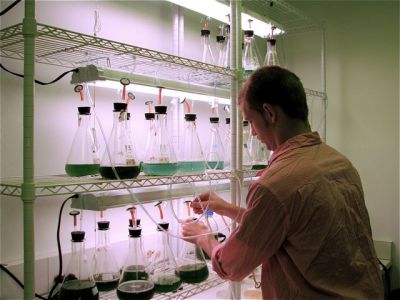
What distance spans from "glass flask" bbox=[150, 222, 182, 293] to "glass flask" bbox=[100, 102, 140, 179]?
0.30 m

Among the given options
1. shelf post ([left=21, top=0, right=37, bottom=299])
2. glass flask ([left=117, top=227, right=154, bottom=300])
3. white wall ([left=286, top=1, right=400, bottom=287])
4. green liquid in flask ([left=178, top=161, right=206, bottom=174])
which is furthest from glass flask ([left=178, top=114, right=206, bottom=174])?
white wall ([left=286, top=1, right=400, bottom=287])

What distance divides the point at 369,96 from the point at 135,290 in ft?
7.46

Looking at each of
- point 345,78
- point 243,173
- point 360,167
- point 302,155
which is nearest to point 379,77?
point 345,78

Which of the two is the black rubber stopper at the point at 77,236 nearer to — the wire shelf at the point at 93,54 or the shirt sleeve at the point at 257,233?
the shirt sleeve at the point at 257,233

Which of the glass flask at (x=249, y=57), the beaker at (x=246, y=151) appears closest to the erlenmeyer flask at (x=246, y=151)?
the beaker at (x=246, y=151)

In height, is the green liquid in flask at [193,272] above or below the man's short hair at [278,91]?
below

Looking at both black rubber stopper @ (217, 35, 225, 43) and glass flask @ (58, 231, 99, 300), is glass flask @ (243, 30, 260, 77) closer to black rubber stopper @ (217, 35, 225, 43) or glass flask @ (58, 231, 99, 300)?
black rubber stopper @ (217, 35, 225, 43)

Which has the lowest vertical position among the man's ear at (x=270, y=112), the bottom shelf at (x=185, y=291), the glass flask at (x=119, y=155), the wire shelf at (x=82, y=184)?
the bottom shelf at (x=185, y=291)

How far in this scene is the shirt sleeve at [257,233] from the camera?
1.10 m

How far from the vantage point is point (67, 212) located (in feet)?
5.31

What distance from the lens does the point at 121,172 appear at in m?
1.23

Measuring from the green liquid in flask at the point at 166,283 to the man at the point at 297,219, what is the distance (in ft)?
0.79

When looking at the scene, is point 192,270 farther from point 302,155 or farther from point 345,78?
point 345,78

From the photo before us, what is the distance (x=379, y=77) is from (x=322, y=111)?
46 cm
